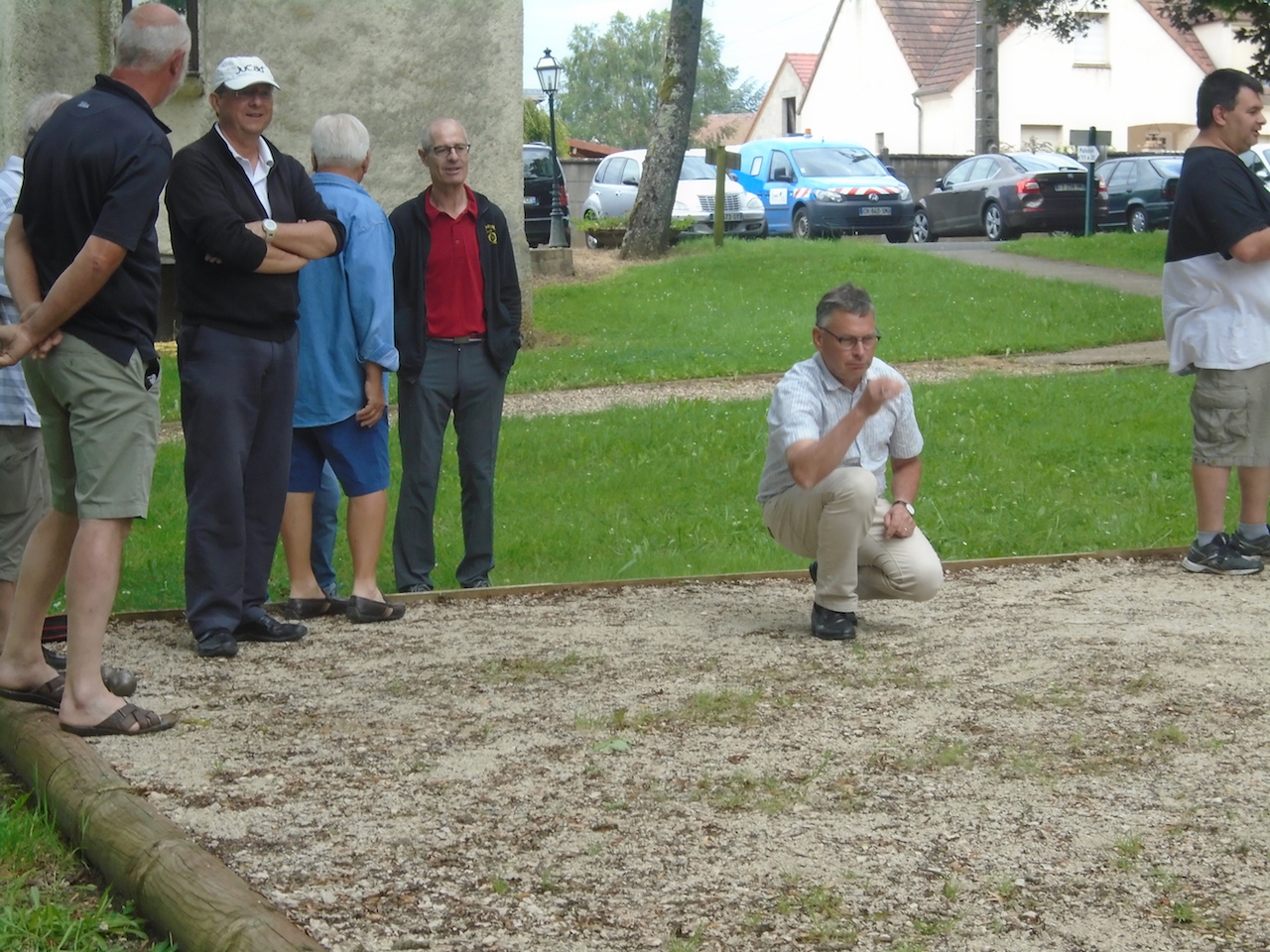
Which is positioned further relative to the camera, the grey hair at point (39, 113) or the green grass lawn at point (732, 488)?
the green grass lawn at point (732, 488)

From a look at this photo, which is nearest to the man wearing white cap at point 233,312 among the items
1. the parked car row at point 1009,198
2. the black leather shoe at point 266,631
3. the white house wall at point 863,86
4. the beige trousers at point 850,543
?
the black leather shoe at point 266,631

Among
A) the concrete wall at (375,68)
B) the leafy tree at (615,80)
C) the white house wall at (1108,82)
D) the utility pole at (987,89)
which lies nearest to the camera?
the concrete wall at (375,68)

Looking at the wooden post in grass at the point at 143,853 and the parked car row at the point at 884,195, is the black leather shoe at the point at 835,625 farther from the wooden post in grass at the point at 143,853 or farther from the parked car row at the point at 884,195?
the parked car row at the point at 884,195

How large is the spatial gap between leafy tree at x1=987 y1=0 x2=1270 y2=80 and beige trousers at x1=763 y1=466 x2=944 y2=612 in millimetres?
13662

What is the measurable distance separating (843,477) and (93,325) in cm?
264

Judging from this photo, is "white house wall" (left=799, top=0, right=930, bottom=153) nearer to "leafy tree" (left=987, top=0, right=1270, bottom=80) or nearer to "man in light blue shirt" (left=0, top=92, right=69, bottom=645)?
"leafy tree" (left=987, top=0, right=1270, bottom=80)

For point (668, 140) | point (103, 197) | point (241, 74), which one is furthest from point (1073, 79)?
point (103, 197)

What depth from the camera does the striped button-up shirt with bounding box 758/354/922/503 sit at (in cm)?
589

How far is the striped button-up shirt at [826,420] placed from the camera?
5887mm

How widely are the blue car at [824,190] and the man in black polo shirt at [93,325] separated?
78.8 ft

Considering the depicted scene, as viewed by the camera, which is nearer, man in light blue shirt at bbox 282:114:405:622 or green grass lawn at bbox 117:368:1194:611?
man in light blue shirt at bbox 282:114:405:622

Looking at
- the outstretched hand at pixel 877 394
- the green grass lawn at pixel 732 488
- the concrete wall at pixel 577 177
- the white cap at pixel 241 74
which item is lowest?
the green grass lawn at pixel 732 488

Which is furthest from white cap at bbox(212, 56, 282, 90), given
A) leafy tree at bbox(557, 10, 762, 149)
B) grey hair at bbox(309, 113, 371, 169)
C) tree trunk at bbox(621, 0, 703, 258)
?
leafy tree at bbox(557, 10, 762, 149)

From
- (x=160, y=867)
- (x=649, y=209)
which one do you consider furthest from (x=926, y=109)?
(x=160, y=867)
